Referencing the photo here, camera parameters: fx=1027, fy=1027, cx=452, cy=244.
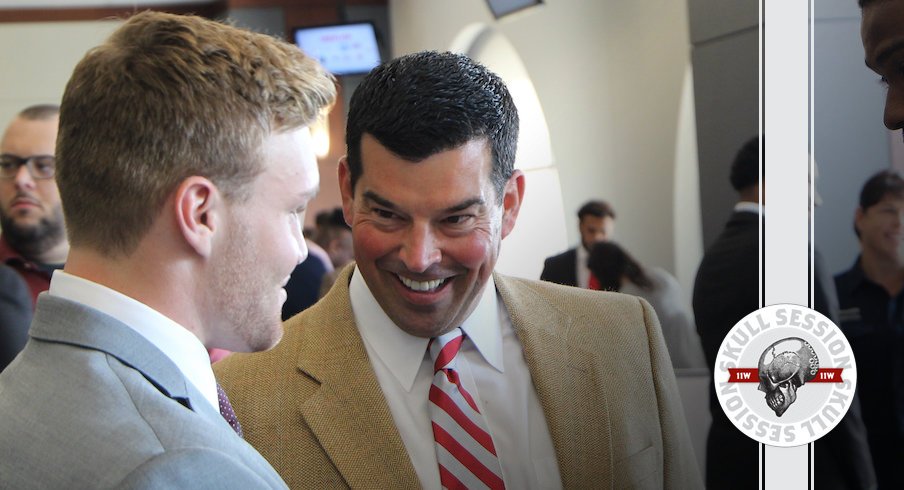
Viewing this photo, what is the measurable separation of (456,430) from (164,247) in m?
0.50

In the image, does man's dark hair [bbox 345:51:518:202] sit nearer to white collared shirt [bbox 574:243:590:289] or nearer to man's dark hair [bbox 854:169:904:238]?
white collared shirt [bbox 574:243:590:289]

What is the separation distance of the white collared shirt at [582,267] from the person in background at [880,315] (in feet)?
1.12

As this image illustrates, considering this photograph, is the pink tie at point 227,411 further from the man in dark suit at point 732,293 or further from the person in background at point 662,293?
the man in dark suit at point 732,293

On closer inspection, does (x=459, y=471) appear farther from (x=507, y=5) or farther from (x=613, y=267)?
(x=507, y=5)

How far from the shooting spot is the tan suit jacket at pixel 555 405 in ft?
4.82

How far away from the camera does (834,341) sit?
1411mm

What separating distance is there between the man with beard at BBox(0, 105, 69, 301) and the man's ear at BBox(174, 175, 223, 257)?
4.19 feet

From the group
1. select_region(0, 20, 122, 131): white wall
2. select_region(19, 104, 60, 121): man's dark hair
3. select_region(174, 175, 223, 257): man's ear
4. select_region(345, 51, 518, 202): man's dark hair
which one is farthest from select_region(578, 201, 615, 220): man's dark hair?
select_region(19, 104, 60, 121): man's dark hair

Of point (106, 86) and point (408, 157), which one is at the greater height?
point (106, 86)

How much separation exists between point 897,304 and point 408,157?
69 centimetres

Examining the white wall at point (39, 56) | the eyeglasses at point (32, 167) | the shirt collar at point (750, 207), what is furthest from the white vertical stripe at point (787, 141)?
the eyeglasses at point (32, 167)

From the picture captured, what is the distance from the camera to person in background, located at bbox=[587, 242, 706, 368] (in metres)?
1.45

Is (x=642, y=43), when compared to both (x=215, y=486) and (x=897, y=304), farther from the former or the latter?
(x=215, y=486)

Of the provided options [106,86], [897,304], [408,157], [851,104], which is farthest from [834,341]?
[106,86]
